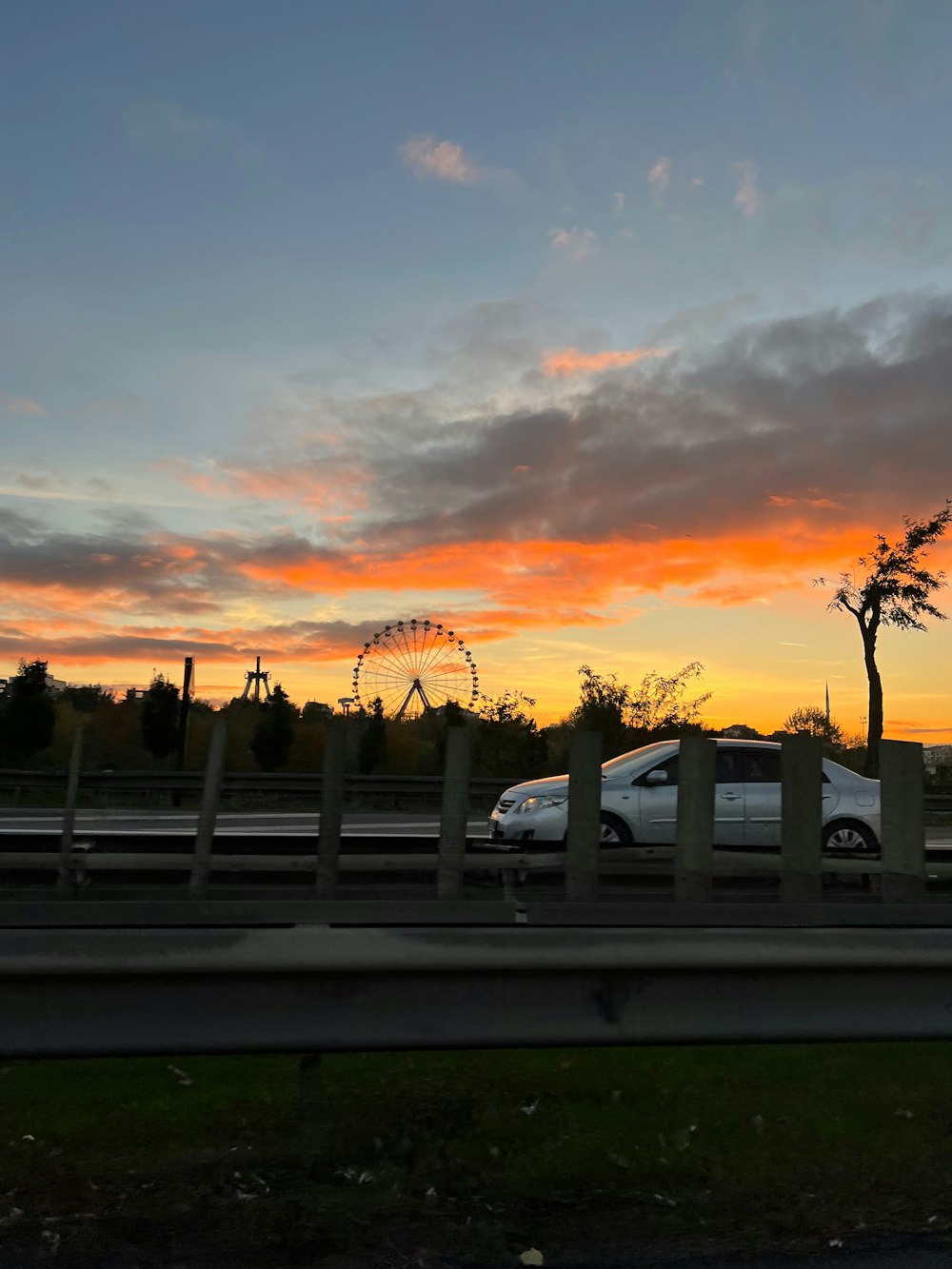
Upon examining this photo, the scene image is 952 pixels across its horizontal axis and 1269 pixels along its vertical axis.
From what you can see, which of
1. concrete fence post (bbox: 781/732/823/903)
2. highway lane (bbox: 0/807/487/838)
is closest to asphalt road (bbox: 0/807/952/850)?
highway lane (bbox: 0/807/487/838)

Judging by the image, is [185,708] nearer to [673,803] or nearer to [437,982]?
[673,803]

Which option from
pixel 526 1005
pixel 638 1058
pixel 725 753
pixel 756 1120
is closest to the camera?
pixel 526 1005

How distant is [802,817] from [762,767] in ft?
31.3

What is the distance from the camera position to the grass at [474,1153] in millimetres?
2969

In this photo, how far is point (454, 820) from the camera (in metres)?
4.17

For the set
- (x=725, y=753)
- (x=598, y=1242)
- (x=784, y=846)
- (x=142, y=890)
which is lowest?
(x=598, y=1242)

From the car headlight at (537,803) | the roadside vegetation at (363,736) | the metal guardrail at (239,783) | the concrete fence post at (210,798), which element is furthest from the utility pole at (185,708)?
the concrete fence post at (210,798)

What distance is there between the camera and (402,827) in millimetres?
21734

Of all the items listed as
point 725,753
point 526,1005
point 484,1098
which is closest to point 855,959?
point 526,1005

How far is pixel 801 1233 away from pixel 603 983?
0.89 m

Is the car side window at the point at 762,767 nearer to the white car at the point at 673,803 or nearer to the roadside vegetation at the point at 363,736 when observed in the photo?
the white car at the point at 673,803

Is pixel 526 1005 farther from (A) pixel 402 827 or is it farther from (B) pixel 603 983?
(A) pixel 402 827

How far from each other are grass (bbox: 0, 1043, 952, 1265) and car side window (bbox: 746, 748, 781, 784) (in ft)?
27.3

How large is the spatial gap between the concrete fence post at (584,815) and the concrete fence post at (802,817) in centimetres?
62
